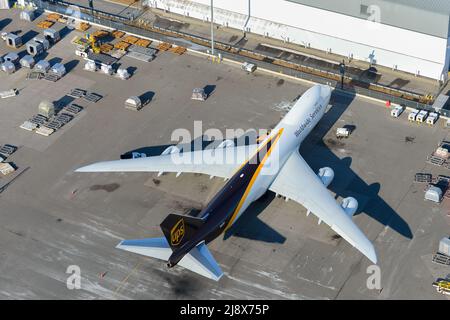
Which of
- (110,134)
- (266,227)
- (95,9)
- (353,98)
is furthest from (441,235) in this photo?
(95,9)

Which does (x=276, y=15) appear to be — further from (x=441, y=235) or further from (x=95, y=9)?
(x=441, y=235)

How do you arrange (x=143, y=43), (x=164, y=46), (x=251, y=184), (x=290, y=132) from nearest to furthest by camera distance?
(x=251, y=184) < (x=290, y=132) < (x=164, y=46) < (x=143, y=43)

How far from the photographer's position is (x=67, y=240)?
89438 mm

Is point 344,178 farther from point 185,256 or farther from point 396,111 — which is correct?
point 185,256

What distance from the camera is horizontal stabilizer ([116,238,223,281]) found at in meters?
78.2

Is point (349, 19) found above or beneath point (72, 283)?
above

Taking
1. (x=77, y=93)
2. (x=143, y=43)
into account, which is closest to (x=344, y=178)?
(x=77, y=93)

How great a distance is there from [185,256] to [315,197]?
19.2 meters

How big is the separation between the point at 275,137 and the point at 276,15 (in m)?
38.0

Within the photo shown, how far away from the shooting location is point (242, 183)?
289 feet

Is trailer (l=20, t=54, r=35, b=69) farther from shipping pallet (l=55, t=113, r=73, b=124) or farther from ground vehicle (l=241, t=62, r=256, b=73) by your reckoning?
ground vehicle (l=241, t=62, r=256, b=73)

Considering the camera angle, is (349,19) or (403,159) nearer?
(403,159)
